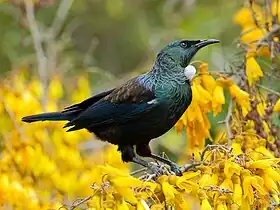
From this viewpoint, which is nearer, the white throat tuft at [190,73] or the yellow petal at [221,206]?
the yellow petal at [221,206]

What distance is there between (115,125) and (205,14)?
193 inches

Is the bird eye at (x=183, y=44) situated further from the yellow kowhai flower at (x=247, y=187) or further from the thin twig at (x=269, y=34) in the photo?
the yellow kowhai flower at (x=247, y=187)

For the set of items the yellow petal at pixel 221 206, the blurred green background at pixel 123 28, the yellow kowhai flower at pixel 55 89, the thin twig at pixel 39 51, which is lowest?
the yellow petal at pixel 221 206

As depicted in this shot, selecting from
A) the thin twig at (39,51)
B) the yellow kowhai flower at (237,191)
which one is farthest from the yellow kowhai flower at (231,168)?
the thin twig at (39,51)

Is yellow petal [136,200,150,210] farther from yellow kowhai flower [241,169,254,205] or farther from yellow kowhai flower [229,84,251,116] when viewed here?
yellow kowhai flower [229,84,251,116]

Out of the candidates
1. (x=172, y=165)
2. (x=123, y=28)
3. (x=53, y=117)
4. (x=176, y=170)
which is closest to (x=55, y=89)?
(x=53, y=117)

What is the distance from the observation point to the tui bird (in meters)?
2.51

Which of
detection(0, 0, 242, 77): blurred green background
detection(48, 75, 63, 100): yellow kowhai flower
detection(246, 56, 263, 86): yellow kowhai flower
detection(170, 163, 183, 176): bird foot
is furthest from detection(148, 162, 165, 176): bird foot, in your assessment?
detection(0, 0, 242, 77): blurred green background

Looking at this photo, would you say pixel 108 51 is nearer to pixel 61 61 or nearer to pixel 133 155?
pixel 61 61

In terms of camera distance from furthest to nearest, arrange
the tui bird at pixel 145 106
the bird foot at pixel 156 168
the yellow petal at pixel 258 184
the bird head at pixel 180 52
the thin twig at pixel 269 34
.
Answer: the thin twig at pixel 269 34 → the bird head at pixel 180 52 → the tui bird at pixel 145 106 → the bird foot at pixel 156 168 → the yellow petal at pixel 258 184

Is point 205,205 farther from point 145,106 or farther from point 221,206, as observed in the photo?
point 145,106

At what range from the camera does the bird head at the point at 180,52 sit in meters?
2.62

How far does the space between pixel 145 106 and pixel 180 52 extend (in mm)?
215

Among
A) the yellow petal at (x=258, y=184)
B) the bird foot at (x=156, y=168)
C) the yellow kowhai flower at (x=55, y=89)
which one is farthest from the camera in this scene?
the yellow kowhai flower at (x=55, y=89)
